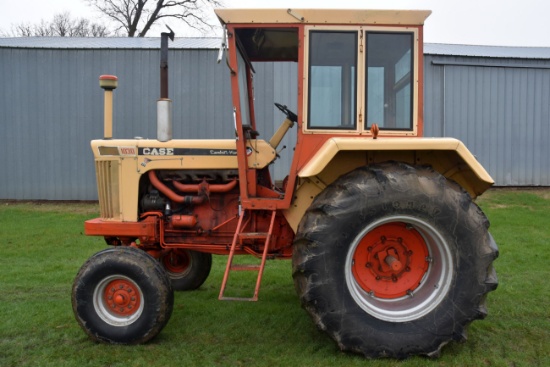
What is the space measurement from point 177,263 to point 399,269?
261 cm

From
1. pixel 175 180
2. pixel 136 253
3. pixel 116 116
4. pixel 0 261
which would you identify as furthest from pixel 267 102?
pixel 136 253

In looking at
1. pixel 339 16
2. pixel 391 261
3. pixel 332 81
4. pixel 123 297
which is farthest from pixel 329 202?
pixel 123 297

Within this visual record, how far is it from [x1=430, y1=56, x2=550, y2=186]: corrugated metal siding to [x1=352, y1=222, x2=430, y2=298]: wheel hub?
1007 centimetres

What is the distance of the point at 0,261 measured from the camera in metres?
6.89

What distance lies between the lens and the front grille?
4.46 m

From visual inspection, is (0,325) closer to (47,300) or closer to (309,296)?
(47,300)

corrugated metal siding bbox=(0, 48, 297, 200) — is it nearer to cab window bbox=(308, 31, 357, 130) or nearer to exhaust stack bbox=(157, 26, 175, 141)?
exhaust stack bbox=(157, 26, 175, 141)

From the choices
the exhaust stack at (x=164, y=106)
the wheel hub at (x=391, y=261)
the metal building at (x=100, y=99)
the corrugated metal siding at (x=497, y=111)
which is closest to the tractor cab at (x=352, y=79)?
the wheel hub at (x=391, y=261)

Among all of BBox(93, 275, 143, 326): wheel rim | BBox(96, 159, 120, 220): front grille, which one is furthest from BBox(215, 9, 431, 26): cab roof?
BBox(93, 275, 143, 326): wheel rim

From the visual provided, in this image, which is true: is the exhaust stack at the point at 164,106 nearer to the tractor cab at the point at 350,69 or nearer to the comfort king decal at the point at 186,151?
the comfort king decal at the point at 186,151

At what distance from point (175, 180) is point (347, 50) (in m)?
1.90

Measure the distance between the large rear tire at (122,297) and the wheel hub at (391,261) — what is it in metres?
1.50

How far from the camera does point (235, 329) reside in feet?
13.3

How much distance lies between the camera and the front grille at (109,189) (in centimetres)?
446
